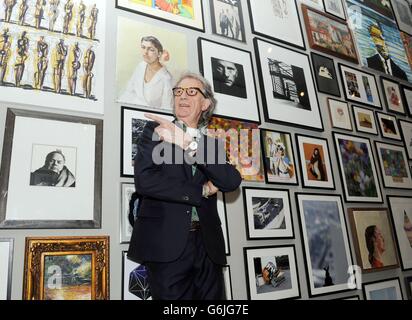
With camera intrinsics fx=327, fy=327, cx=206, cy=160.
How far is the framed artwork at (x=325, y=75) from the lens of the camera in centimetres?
305

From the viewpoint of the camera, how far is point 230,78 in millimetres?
2461

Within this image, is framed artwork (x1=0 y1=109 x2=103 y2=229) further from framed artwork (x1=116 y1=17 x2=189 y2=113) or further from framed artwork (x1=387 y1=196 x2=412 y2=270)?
framed artwork (x1=387 y1=196 x2=412 y2=270)

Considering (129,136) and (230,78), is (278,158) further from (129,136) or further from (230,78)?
(129,136)

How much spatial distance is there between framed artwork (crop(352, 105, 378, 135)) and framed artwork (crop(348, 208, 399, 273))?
79cm

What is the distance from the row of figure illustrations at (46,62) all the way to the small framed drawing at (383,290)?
99.5 inches

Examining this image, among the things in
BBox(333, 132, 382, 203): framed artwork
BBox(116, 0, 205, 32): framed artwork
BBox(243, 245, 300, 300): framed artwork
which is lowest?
BBox(243, 245, 300, 300): framed artwork

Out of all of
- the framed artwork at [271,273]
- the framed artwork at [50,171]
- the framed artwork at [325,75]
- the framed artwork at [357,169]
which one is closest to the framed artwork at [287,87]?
the framed artwork at [325,75]

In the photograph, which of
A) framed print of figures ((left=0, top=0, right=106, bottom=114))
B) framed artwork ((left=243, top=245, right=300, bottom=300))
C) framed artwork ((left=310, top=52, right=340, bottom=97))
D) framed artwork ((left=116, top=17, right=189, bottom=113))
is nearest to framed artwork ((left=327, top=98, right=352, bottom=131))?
framed artwork ((left=310, top=52, right=340, bottom=97))

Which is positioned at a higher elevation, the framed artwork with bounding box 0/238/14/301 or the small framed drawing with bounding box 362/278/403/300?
the framed artwork with bounding box 0/238/14/301

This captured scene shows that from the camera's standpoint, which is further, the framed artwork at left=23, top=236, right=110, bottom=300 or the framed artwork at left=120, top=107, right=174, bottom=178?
the framed artwork at left=120, top=107, right=174, bottom=178

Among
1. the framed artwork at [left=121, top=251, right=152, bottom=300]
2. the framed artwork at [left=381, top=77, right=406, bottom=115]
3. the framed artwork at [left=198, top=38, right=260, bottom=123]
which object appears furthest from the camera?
the framed artwork at [left=381, top=77, right=406, bottom=115]

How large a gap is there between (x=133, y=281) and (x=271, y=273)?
37.1 inches

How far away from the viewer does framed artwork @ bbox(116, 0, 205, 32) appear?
228 centimetres
